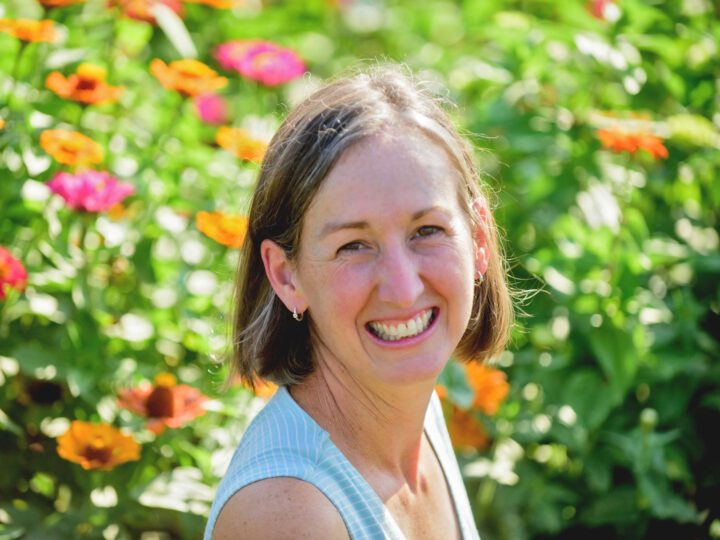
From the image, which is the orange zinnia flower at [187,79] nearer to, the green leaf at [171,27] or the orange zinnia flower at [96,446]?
the green leaf at [171,27]

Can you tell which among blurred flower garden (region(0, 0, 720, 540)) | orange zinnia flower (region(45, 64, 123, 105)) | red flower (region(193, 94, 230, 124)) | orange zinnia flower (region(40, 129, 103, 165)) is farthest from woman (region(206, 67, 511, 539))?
red flower (region(193, 94, 230, 124))

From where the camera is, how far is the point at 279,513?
1.53 m

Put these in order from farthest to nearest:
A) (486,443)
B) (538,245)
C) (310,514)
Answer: (538,245)
(486,443)
(310,514)

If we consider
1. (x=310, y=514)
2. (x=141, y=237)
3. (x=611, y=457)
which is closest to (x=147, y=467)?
(x=141, y=237)

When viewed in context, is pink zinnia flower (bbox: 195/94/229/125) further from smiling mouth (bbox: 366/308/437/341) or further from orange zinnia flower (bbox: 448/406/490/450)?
smiling mouth (bbox: 366/308/437/341)

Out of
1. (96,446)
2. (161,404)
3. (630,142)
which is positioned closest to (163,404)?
(161,404)

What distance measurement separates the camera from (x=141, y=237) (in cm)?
269

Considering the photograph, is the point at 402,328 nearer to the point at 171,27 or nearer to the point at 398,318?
the point at 398,318

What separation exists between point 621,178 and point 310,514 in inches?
77.6

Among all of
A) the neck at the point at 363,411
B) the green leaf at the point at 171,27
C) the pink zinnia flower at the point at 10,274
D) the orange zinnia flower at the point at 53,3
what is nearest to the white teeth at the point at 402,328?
the neck at the point at 363,411

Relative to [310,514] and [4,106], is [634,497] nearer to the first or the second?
[310,514]

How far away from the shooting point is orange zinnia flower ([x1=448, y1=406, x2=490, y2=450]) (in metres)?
2.84

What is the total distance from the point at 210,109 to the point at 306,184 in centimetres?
206

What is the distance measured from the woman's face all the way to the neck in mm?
66
